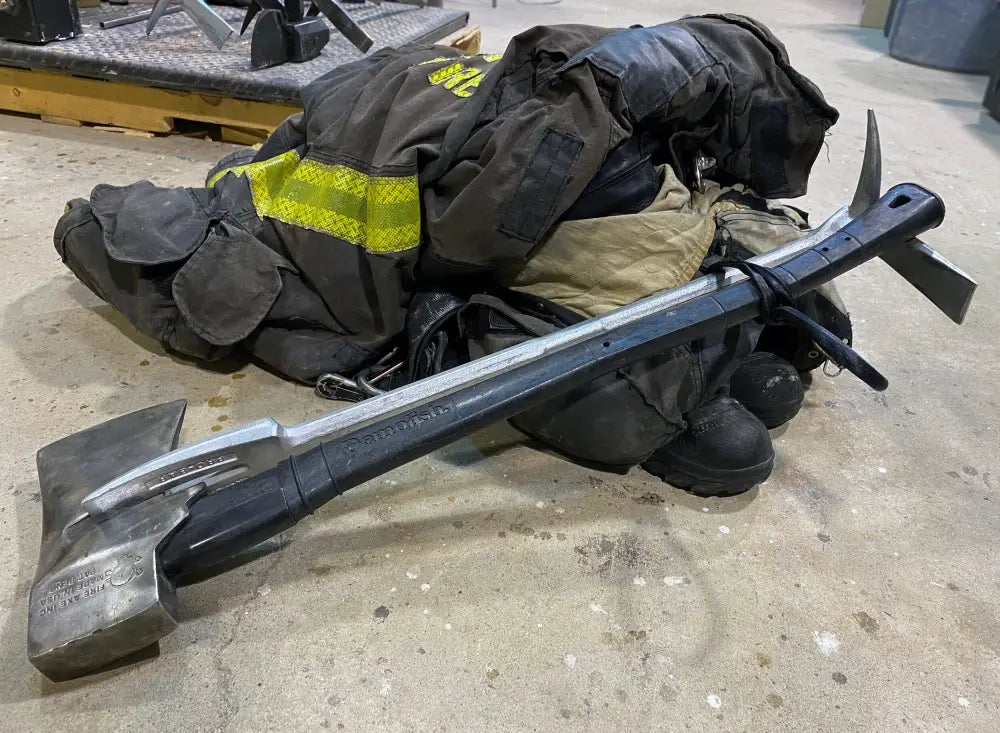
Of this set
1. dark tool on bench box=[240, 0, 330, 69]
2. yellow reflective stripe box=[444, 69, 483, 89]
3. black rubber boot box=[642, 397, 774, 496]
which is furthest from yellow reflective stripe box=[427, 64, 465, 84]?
dark tool on bench box=[240, 0, 330, 69]

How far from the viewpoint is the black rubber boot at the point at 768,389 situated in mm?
1297

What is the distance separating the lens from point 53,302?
1.55 m

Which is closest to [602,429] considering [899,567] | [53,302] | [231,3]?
[899,567]

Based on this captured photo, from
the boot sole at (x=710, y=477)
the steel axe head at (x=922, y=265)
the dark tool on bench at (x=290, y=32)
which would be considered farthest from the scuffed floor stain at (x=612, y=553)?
the dark tool on bench at (x=290, y=32)

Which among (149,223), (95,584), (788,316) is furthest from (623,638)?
(149,223)

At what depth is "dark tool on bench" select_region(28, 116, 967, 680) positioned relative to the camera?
0.85 m

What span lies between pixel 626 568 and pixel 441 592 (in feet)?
0.92

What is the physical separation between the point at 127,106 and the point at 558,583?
2204 mm

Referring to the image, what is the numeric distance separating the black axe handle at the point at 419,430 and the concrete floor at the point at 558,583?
146 mm

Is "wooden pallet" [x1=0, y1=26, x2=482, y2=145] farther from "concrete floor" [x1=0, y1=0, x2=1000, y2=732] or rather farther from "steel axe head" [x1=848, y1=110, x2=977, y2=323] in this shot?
"steel axe head" [x1=848, y1=110, x2=977, y2=323]

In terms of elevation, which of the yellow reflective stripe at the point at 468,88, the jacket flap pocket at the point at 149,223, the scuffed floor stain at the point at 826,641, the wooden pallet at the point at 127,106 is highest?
the yellow reflective stripe at the point at 468,88

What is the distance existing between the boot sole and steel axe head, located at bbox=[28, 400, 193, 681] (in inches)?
29.4

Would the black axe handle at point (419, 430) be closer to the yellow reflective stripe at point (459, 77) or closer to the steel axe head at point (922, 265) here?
the steel axe head at point (922, 265)

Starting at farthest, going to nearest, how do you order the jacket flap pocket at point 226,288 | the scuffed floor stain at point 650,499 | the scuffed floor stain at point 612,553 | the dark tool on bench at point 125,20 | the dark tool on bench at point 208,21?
the dark tool on bench at point 125,20 < the dark tool on bench at point 208,21 < the jacket flap pocket at point 226,288 < the scuffed floor stain at point 650,499 < the scuffed floor stain at point 612,553
